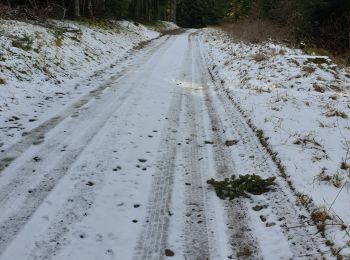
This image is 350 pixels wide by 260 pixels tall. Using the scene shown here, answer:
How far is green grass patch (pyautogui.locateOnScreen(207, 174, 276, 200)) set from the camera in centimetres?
492

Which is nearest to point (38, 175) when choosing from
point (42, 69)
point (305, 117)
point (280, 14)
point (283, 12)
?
point (305, 117)

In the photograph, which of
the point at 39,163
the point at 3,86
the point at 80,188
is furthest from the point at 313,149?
the point at 3,86

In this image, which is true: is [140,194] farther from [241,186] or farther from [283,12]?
[283,12]

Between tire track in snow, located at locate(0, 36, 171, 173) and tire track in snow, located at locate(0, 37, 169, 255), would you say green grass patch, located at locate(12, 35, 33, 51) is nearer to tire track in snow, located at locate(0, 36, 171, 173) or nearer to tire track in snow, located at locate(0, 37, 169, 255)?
tire track in snow, located at locate(0, 36, 171, 173)

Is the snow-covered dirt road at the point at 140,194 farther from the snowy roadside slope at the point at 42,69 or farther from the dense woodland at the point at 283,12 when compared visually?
the dense woodland at the point at 283,12

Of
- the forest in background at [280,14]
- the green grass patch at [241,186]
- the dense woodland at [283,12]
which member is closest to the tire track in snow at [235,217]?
the green grass patch at [241,186]

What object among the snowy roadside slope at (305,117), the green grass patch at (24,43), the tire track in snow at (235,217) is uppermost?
the green grass patch at (24,43)

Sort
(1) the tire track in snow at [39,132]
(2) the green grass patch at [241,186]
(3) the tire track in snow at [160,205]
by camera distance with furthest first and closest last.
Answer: (1) the tire track in snow at [39,132] < (2) the green grass patch at [241,186] < (3) the tire track in snow at [160,205]

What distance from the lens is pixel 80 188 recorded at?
194 inches

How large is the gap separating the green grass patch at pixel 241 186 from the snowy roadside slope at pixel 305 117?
403 millimetres

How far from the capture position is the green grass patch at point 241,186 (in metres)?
4.92

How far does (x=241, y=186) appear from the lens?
5.03m

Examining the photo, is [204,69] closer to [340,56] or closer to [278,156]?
[340,56]

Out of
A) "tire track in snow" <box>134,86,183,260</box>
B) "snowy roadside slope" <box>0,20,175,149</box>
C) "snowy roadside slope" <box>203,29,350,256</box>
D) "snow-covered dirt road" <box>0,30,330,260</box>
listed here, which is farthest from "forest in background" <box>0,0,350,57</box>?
"tire track in snow" <box>134,86,183,260</box>
